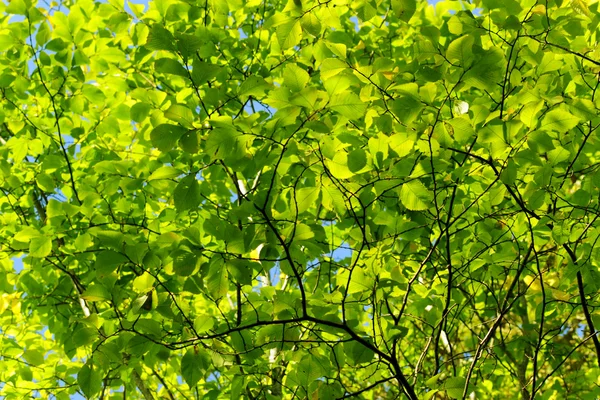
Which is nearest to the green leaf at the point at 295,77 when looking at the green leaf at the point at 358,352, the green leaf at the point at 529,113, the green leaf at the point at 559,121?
the green leaf at the point at 529,113

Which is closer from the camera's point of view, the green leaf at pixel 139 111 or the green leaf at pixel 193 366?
the green leaf at pixel 193 366

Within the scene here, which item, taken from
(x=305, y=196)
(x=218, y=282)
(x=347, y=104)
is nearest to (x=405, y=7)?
(x=347, y=104)

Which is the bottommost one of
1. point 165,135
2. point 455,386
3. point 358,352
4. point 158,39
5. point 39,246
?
point 455,386

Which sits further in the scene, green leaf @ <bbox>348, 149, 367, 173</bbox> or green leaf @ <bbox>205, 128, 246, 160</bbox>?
green leaf @ <bbox>348, 149, 367, 173</bbox>

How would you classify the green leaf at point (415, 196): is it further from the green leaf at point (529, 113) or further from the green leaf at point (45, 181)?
the green leaf at point (45, 181)

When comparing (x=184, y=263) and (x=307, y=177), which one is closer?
(x=184, y=263)

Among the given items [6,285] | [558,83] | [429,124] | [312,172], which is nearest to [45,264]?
[6,285]

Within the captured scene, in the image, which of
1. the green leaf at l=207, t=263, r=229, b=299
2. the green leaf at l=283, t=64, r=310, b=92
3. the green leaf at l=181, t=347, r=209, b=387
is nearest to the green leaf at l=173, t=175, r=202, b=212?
the green leaf at l=207, t=263, r=229, b=299

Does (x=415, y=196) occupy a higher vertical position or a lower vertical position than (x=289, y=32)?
lower

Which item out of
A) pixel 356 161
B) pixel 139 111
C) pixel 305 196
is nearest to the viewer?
pixel 356 161

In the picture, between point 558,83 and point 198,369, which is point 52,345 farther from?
point 558,83

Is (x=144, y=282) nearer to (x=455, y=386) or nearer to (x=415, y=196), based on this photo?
(x=415, y=196)

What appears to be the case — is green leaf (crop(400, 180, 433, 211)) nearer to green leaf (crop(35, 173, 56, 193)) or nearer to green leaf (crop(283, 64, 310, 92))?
green leaf (crop(283, 64, 310, 92))

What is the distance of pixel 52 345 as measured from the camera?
4.61m
